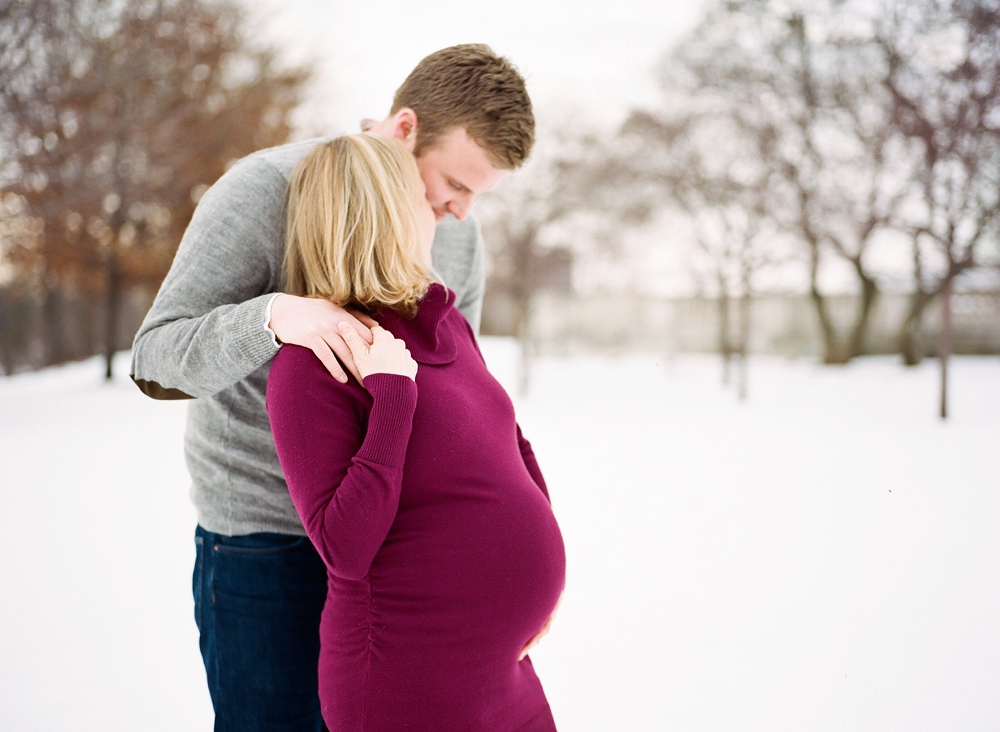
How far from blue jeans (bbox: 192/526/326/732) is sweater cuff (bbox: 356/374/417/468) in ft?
1.51

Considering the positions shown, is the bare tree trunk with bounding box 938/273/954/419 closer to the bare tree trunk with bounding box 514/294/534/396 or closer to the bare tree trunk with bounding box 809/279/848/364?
the bare tree trunk with bounding box 514/294/534/396

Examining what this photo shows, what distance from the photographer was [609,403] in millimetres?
8266

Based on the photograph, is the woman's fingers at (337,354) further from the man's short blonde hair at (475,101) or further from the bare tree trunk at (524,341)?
the bare tree trunk at (524,341)

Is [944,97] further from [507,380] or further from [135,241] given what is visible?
[135,241]

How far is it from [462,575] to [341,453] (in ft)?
0.79

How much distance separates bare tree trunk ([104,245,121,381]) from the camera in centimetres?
1154

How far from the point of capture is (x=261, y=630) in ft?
4.04

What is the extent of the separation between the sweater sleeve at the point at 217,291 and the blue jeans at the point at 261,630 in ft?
1.04

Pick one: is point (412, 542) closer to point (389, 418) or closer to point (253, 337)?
point (389, 418)

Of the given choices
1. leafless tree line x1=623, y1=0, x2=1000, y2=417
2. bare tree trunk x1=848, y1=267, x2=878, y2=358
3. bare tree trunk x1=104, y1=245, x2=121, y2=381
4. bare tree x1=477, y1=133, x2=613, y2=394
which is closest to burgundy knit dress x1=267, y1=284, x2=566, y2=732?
leafless tree line x1=623, y1=0, x2=1000, y2=417

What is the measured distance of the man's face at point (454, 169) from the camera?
4.88 feet

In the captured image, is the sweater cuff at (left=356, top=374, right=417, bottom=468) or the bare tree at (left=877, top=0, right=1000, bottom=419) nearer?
the sweater cuff at (left=356, top=374, right=417, bottom=468)

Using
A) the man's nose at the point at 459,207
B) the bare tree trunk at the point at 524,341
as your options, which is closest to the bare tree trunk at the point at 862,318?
the bare tree trunk at the point at 524,341

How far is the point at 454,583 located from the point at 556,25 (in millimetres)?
4398
